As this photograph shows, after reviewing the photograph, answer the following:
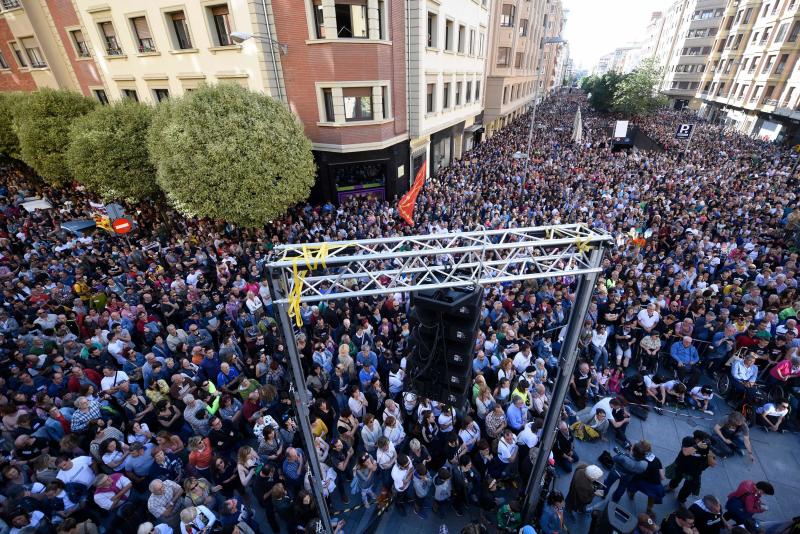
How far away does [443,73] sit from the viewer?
2047cm

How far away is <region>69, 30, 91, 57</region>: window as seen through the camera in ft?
68.7

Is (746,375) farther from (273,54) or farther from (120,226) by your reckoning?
(273,54)

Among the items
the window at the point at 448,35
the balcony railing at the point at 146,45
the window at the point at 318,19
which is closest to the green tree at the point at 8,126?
the balcony railing at the point at 146,45

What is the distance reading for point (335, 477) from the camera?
6285mm

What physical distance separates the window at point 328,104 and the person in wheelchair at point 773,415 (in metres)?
16.3

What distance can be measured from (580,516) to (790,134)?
44.1 metres

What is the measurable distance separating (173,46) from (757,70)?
54902mm

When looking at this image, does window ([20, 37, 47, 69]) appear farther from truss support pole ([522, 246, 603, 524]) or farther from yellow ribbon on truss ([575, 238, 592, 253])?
truss support pole ([522, 246, 603, 524])

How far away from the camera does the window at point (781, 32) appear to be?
34500 millimetres

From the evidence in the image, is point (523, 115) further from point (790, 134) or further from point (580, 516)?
point (580, 516)

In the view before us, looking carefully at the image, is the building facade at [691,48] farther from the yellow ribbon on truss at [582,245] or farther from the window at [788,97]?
the yellow ribbon on truss at [582,245]

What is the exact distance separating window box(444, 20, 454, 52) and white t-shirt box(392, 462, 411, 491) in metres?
21.6

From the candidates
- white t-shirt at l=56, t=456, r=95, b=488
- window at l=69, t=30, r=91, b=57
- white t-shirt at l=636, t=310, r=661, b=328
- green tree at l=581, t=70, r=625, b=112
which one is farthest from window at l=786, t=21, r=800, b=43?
window at l=69, t=30, r=91, b=57

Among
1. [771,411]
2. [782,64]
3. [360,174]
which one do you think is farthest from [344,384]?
[782,64]
